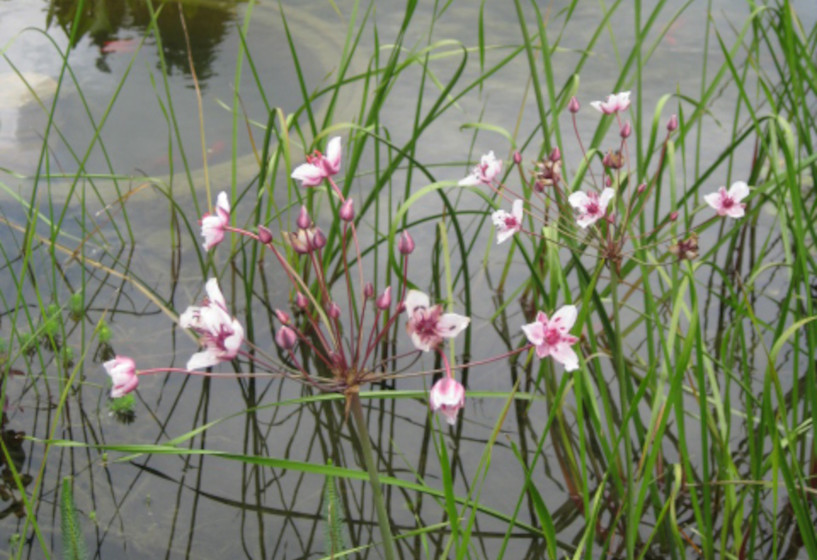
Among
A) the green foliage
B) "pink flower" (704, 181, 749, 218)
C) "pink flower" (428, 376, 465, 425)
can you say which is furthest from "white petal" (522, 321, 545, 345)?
the green foliage

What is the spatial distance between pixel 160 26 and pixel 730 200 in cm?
268

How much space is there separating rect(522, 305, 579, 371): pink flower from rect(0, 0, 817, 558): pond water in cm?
40

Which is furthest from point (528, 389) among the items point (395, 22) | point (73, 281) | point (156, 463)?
point (395, 22)

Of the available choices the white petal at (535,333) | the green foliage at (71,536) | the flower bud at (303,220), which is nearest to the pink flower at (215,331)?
the flower bud at (303,220)

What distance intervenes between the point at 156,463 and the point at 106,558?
0.80ft

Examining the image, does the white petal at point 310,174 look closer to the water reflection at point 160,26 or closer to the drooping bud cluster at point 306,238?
the drooping bud cluster at point 306,238

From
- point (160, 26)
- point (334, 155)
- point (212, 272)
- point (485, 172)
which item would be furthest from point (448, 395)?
point (160, 26)

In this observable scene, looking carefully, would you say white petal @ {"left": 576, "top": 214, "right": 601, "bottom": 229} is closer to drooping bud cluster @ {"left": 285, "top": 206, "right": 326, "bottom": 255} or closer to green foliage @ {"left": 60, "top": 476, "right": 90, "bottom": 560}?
drooping bud cluster @ {"left": 285, "top": 206, "right": 326, "bottom": 255}

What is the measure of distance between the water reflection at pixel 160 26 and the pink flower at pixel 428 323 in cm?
249

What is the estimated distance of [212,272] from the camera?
7.88ft

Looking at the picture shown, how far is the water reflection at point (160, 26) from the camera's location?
3.49 metres

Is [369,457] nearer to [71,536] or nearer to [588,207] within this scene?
[588,207]

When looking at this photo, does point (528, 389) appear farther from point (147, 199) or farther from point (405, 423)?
point (147, 199)

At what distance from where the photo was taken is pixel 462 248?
2051 mm
